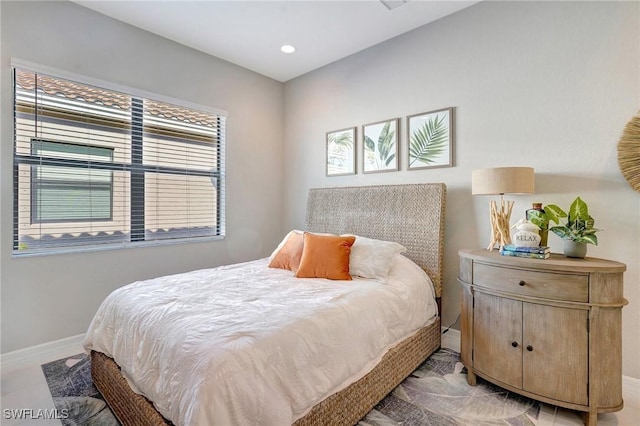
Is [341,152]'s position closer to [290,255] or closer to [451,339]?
[290,255]

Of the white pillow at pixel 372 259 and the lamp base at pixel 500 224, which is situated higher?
the lamp base at pixel 500 224

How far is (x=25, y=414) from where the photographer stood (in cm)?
175

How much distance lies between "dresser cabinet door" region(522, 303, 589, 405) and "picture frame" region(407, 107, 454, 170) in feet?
4.58

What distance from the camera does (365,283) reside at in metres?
2.14

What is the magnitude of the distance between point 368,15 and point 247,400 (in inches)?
116

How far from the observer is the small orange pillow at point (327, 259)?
230 centimetres

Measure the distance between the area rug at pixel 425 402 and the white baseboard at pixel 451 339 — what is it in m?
0.36

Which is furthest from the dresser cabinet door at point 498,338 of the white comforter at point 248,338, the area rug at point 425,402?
the white comforter at point 248,338

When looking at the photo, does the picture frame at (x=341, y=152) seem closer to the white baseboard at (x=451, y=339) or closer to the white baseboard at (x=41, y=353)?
the white baseboard at (x=451, y=339)

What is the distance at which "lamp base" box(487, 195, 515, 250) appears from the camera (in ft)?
7.13

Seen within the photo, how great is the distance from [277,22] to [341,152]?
1399 mm

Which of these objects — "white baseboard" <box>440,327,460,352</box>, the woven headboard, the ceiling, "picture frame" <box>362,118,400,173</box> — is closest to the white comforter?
the woven headboard

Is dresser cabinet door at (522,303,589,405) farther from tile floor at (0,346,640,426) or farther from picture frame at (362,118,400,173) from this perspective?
picture frame at (362,118,400,173)

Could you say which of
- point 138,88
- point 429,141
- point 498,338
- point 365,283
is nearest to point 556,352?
point 498,338
